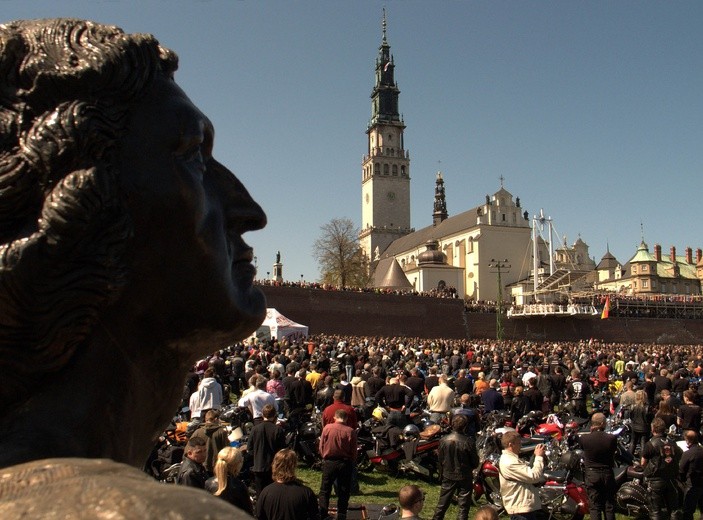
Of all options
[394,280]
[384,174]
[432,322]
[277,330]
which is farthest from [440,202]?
[277,330]

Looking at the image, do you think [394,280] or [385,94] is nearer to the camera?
[394,280]

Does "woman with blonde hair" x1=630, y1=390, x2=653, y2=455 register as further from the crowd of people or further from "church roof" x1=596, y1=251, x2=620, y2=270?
"church roof" x1=596, y1=251, x2=620, y2=270

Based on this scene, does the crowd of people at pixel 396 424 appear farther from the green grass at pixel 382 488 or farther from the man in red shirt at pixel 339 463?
the green grass at pixel 382 488

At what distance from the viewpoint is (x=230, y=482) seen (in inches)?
273

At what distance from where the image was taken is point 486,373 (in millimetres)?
24719

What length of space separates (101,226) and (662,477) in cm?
1092

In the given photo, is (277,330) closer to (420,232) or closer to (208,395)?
(208,395)

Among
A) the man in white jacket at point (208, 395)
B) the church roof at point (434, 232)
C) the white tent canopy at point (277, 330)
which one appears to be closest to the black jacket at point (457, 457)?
the man in white jacket at point (208, 395)

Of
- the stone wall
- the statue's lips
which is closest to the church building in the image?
the stone wall

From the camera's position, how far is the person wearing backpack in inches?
389

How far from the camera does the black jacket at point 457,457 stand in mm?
9953

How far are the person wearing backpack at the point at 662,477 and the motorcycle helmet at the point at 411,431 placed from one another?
434 centimetres

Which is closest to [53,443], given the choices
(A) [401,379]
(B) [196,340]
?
(B) [196,340]

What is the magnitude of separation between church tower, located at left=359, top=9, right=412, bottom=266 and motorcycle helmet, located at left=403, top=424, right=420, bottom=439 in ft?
344
